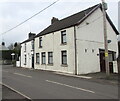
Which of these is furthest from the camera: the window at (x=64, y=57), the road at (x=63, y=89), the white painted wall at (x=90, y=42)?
the window at (x=64, y=57)

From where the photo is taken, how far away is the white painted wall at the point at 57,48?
22391 millimetres

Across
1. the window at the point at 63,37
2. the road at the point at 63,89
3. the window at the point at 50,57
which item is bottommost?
the road at the point at 63,89

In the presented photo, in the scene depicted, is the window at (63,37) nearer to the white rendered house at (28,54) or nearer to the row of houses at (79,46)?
the row of houses at (79,46)

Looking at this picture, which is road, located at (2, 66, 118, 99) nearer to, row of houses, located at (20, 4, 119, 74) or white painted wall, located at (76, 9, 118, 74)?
white painted wall, located at (76, 9, 118, 74)

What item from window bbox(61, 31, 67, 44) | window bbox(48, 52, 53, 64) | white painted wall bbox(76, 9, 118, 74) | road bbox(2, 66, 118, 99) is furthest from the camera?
window bbox(48, 52, 53, 64)

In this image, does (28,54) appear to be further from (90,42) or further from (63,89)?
(63,89)

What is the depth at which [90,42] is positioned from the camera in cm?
2327

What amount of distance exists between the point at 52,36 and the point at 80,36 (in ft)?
18.1

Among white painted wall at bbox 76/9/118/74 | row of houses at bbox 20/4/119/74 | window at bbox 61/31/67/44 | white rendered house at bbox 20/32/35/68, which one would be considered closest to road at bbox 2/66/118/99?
white painted wall at bbox 76/9/118/74

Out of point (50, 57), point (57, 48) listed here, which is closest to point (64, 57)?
point (57, 48)

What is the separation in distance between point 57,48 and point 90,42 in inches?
180

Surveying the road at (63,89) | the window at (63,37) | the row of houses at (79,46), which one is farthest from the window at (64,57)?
the road at (63,89)

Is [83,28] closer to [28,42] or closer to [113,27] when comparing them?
[113,27]

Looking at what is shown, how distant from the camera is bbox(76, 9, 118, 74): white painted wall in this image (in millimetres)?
21891
